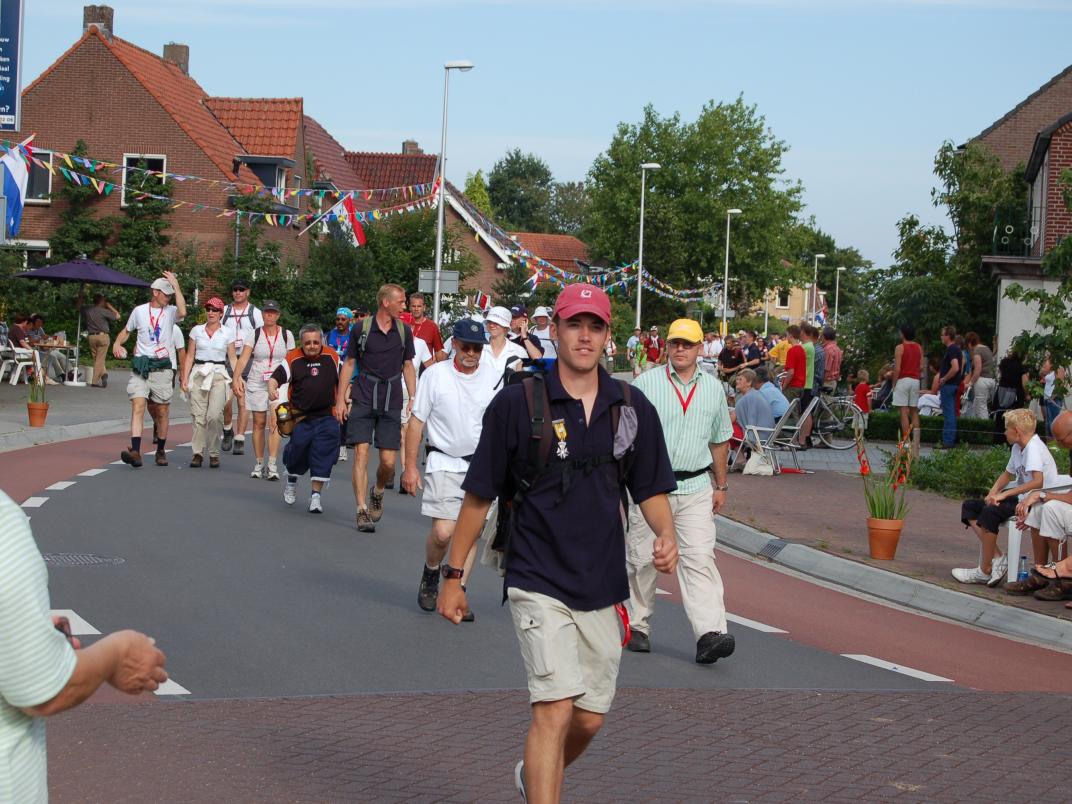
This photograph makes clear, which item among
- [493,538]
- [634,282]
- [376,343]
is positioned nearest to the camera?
[493,538]

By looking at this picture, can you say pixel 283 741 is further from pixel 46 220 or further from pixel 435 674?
pixel 46 220

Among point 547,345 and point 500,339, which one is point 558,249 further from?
point 500,339

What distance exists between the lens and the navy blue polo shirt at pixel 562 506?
15.2 ft

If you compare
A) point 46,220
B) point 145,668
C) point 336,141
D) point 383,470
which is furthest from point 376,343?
point 336,141

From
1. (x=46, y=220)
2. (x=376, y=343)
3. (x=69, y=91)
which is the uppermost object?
(x=69, y=91)

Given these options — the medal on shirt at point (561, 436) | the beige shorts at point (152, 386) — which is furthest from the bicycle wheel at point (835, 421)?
the medal on shirt at point (561, 436)

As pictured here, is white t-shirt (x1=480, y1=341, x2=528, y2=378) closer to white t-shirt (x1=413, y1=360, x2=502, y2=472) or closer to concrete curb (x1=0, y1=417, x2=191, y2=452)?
white t-shirt (x1=413, y1=360, x2=502, y2=472)

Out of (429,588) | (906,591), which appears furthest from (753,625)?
(429,588)

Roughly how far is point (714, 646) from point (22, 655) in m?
5.51

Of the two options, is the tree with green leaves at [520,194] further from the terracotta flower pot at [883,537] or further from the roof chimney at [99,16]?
the terracotta flower pot at [883,537]

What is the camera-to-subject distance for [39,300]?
37.5m

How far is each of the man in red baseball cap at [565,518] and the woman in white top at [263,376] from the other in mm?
10993

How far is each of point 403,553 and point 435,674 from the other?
4030 mm

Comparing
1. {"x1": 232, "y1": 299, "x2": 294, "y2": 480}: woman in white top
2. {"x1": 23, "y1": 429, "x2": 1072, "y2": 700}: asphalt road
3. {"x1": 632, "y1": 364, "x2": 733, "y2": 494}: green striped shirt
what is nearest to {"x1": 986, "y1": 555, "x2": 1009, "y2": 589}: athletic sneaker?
{"x1": 23, "y1": 429, "x2": 1072, "y2": 700}: asphalt road
